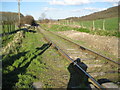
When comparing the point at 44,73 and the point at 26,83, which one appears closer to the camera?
the point at 26,83

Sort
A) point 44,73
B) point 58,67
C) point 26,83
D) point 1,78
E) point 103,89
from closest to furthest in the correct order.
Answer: point 103,89
point 26,83
point 1,78
point 44,73
point 58,67

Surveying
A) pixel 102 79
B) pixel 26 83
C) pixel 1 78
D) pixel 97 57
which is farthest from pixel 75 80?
pixel 97 57

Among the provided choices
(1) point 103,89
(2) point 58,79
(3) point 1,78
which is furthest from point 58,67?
(1) point 103,89

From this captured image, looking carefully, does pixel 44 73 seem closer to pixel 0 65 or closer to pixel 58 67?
pixel 58 67

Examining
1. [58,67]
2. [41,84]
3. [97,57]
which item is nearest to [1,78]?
[41,84]

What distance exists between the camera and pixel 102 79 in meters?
4.96

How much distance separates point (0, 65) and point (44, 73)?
7.11 feet

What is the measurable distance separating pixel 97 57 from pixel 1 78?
4.88 meters

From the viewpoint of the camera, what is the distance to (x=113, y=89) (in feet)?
13.5

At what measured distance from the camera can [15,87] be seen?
4379mm

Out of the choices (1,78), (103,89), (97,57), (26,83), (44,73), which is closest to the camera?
(103,89)

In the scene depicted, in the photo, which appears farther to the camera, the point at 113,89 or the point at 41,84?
the point at 41,84

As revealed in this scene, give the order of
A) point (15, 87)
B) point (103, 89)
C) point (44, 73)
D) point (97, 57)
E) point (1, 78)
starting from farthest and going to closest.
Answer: point (97, 57)
point (44, 73)
point (1, 78)
point (15, 87)
point (103, 89)

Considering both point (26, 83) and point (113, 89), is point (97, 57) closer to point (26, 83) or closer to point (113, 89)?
point (113, 89)
